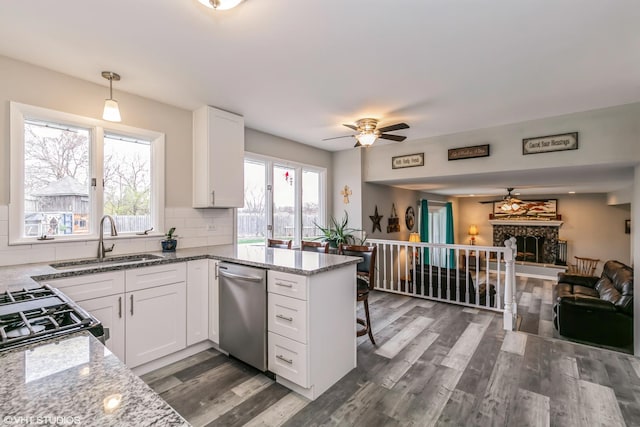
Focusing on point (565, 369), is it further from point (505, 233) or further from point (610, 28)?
point (505, 233)

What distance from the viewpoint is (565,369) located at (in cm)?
254

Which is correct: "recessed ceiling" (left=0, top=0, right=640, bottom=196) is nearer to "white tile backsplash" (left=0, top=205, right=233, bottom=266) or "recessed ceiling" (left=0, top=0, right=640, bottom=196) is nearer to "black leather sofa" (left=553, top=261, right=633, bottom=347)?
"white tile backsplash" (left=0, top=205, right=233, bottom=266)

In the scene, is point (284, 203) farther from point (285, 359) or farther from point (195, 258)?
point (285, 359)

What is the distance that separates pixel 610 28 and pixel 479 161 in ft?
7.70

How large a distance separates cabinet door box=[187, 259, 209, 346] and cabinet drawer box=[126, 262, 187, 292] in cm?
9

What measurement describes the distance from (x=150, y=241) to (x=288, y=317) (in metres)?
1.80

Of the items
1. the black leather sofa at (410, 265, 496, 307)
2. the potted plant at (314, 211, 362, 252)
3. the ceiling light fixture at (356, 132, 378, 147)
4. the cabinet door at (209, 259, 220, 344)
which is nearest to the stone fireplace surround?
the black leather sofa at (410, 265, 496, 307)

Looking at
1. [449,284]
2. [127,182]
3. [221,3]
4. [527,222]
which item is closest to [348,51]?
[221,3]

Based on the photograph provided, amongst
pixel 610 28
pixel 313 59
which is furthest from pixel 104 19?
pixel 610 28

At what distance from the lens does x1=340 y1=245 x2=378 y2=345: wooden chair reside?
2.83 metres

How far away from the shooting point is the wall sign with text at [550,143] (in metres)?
3.48

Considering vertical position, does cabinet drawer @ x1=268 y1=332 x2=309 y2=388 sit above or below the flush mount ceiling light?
below

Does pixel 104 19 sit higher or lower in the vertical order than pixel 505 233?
higher

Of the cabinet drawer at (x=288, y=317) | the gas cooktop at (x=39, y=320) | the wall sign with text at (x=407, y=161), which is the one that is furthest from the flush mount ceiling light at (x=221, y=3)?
the wall sign with text at (x=407, y=161)
